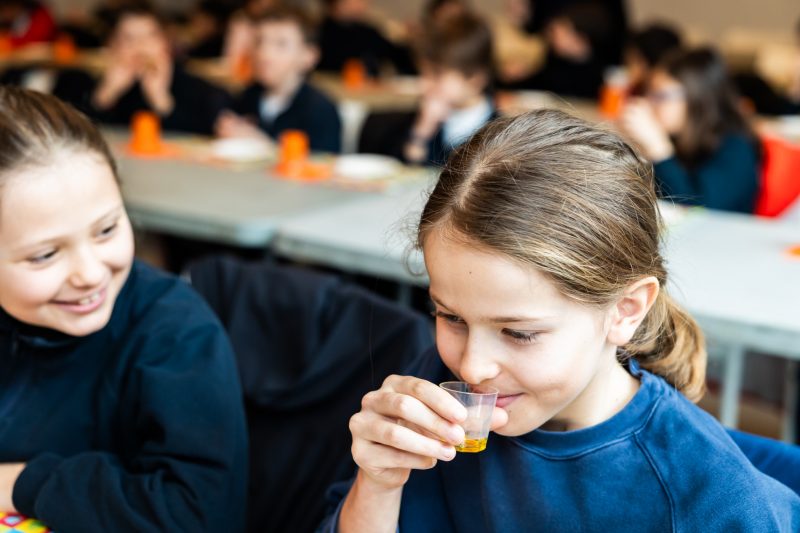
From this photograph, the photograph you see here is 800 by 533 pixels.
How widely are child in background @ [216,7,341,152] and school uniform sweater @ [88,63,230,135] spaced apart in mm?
133

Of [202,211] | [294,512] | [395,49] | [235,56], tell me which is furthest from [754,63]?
[294,512]

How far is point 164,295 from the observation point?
1452 mm

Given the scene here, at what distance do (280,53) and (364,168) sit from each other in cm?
128

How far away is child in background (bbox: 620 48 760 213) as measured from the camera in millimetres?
3404

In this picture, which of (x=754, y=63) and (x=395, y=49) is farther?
(x=395, y=49)

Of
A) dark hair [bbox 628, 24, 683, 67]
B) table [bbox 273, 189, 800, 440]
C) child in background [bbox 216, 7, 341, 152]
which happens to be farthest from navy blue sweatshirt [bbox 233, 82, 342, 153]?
dark hair [bbox 628, 24, 683, 67]

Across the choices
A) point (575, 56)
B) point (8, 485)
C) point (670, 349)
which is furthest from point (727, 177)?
point (575, 56)

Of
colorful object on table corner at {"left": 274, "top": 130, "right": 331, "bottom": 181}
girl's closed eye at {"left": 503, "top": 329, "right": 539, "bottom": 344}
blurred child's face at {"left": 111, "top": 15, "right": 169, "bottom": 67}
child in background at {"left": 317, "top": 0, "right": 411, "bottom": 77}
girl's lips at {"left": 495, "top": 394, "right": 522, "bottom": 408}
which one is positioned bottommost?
child in background at {"left": 317, "top": 0, "right": 411, "bottom": 77}

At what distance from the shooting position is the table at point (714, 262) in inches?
75.5

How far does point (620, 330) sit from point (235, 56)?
19.5 feet

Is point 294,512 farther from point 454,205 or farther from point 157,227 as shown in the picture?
point 157,227

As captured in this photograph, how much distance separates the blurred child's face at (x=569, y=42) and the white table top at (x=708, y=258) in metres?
4.01

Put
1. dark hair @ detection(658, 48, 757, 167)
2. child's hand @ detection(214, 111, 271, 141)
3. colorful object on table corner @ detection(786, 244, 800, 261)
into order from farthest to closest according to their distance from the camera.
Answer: child's hand @ detection(214, 111, 271, 141), dark hair @ detection(658, 48, 757, 167), colorful object on table corner @ detection(786, 244, 800, 261)

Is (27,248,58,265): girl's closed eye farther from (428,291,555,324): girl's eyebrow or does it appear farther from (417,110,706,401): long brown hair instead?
(428,291,555,324): girl's eyebrow
